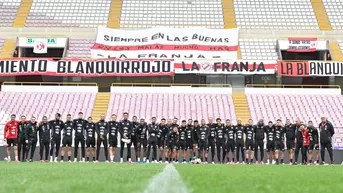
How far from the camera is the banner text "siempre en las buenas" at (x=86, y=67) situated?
1163 inches

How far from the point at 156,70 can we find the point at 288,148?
11995 mm

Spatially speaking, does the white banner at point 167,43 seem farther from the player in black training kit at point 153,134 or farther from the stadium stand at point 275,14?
the player in black training kit at point 153,134

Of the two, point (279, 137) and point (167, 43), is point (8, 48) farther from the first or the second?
point (279, 137)

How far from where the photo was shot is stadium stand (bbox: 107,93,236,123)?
89.4ft

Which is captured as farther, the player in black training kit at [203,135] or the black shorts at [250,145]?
the black shorts at [250,145]

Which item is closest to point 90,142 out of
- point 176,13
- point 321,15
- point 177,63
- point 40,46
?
point 177,63

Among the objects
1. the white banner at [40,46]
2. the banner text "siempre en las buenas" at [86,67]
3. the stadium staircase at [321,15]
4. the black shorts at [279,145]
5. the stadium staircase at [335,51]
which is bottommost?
the black shorts at [279,145]

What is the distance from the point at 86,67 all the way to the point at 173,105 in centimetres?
525

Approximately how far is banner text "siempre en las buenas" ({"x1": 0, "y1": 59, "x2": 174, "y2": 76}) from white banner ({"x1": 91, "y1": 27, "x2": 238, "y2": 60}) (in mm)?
1758

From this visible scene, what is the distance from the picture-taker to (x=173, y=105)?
28.2 m

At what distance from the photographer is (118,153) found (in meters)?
20.8

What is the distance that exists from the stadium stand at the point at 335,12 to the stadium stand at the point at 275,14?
1087mm

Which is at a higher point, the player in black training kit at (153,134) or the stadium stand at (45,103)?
the stadium stand at (45,103)

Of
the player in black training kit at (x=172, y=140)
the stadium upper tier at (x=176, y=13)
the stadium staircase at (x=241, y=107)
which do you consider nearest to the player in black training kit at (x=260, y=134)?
the player in black training kit at (x=172, y=140)
